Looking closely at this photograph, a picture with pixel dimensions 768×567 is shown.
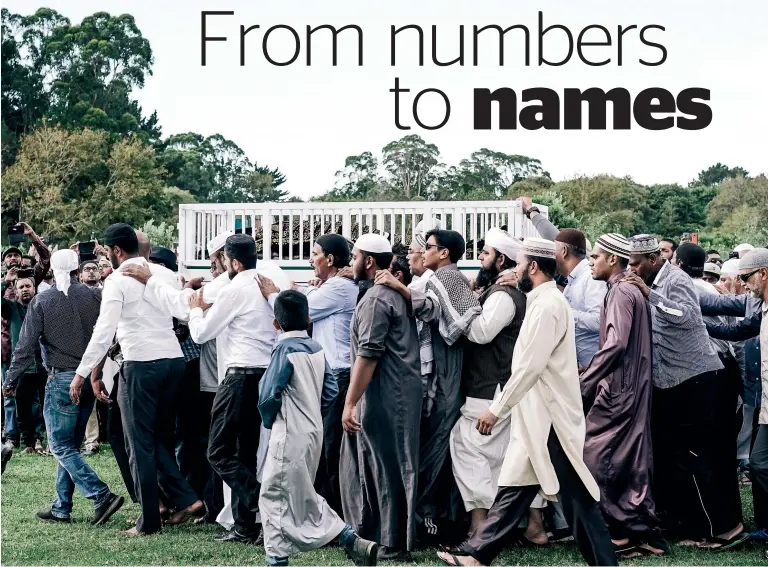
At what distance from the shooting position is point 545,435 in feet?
18.5

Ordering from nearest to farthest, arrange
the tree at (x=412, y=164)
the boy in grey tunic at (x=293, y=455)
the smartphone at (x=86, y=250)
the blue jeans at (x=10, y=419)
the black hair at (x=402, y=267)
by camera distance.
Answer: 1. the boy in grey tunic at (x=293, y=455)
2. the black hair at (x=402, y=267)
3. the smartphone at (x=86, y=250)
4. the blue jeans at (x=10, y=419)
5. the tree at (x=412, y=164)

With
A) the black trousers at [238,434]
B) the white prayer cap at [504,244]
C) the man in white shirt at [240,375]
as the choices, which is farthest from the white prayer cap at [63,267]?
the white prayer cap at [504,244]

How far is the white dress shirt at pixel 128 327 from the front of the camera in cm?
726

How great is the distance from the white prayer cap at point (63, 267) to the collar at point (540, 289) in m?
4.05

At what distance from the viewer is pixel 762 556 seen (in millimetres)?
6594

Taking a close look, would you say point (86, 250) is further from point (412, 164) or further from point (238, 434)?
point (412, 164)

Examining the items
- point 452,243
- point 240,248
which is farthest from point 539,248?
point 240,248

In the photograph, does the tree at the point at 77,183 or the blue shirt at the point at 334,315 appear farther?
the tree at the point at 77,183

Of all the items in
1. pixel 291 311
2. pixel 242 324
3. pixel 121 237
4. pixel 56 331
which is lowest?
pixel 56 331

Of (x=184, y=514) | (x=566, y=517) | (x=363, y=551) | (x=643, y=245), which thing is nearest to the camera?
(x=566, y=517)

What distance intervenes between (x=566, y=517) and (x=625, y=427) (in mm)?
1170

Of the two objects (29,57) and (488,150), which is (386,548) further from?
(488,150)

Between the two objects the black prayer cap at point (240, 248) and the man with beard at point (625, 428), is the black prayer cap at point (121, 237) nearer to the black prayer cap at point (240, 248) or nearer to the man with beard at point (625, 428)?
the black prayer cap at point (240, 248)

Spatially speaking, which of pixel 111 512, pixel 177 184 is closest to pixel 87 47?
pixel 177 184
